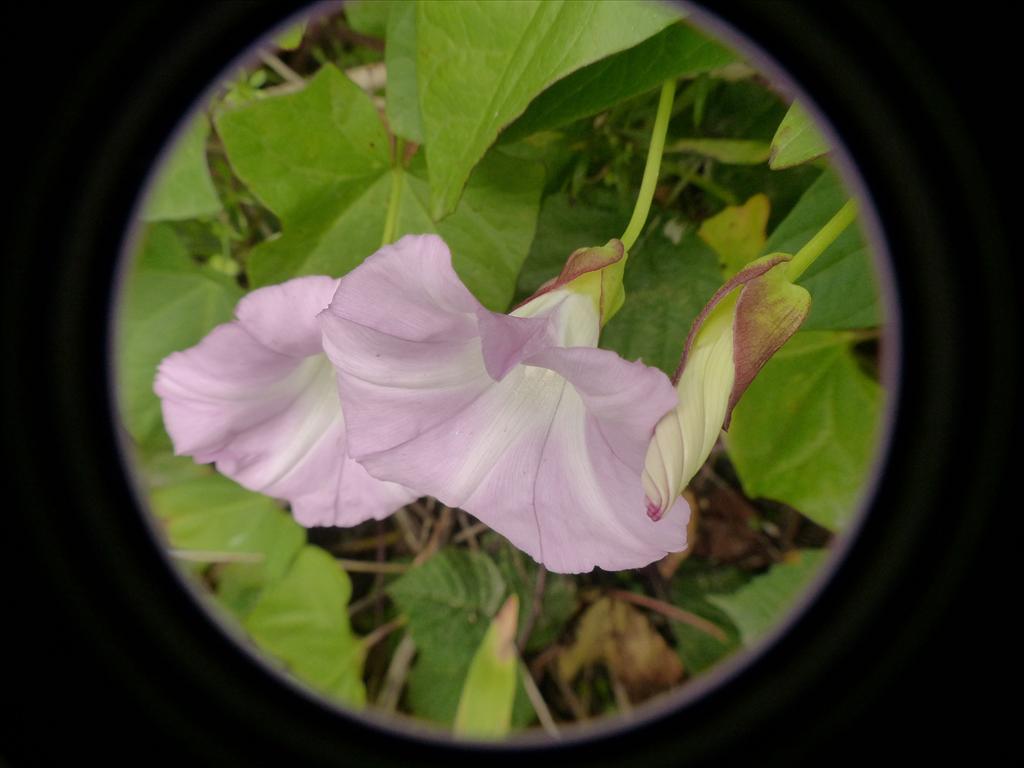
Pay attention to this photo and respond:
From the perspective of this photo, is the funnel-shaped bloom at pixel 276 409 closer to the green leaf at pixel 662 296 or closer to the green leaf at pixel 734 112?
the green leaf at pixel 662 296

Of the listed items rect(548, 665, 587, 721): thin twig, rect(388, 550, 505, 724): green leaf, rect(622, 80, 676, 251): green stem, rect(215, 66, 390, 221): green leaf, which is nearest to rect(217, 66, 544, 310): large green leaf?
rect(215, 66, 390, 221): green leaf

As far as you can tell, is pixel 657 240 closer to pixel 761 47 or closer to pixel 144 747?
pixel 761 47

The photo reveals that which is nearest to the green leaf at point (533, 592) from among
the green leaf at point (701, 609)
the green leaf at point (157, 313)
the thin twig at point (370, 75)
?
the green leaf at point (701, 609)

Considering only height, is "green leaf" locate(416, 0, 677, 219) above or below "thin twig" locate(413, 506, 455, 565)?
above

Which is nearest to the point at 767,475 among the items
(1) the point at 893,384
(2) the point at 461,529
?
(1) the point at 893,384

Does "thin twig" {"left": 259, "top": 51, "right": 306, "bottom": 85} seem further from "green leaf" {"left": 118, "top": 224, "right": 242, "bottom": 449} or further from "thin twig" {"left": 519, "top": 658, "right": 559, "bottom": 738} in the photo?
"thin twig" {"left": 519, "top": 658, "right": 559, "bottom": 738}

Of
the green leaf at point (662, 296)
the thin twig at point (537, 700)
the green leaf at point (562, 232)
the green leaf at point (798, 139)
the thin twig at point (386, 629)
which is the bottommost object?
the thin twig at point (537, 700)
